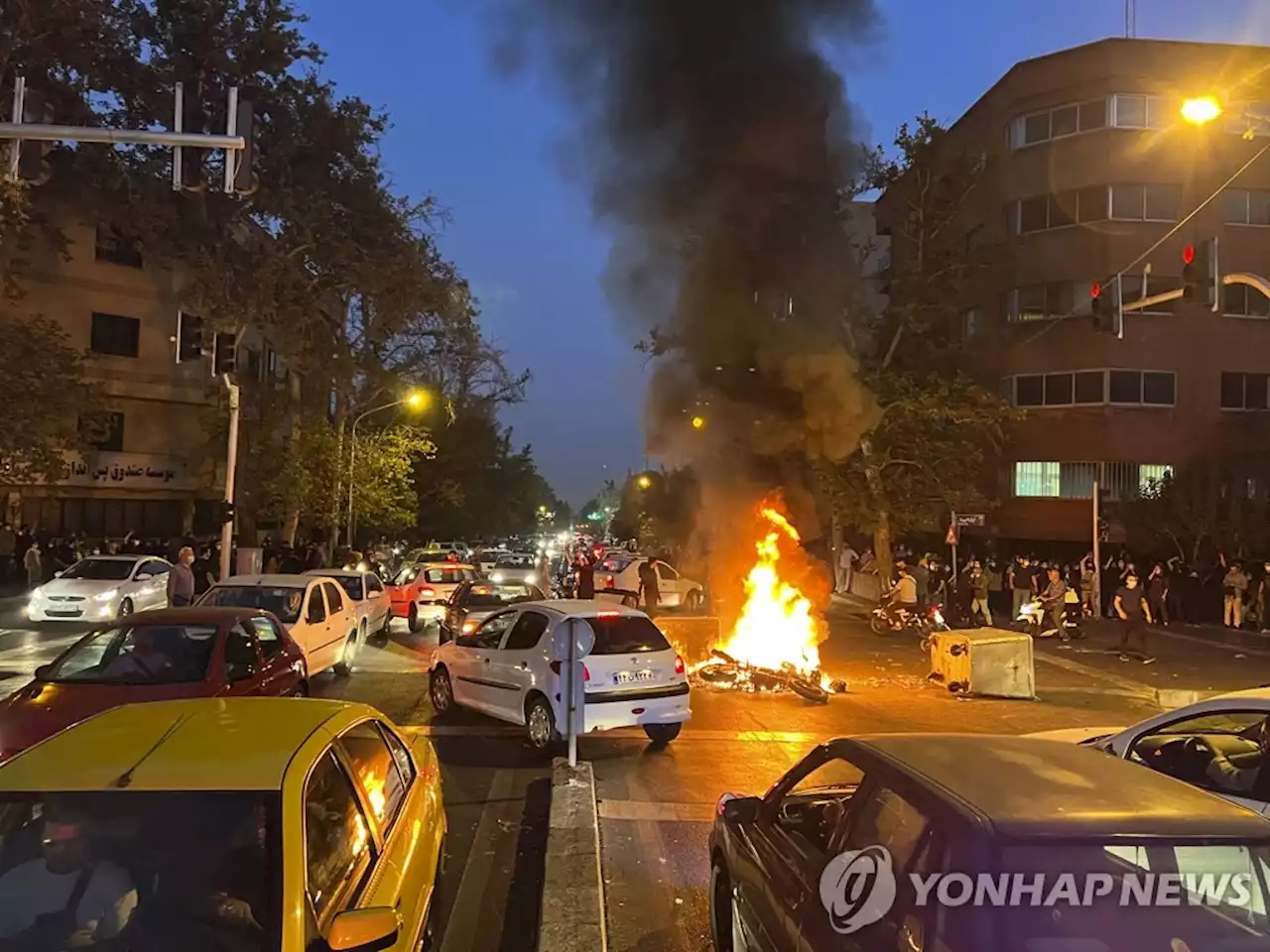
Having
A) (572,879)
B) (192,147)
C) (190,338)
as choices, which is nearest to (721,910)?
(572,879)

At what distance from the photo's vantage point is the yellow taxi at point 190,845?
298 centimetres

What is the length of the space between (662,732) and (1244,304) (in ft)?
96.0

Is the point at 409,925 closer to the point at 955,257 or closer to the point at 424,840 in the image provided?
the point at 424,840

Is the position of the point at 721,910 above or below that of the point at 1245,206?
Answer: below

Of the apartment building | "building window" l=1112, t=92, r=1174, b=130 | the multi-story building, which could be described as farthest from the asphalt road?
"building window" l=1112, t=92, r=1174, b=130

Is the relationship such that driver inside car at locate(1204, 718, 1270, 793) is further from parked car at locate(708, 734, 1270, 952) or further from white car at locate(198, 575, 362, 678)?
white car at locate(198, 575, 362, 678)

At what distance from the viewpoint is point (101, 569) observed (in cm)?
1897

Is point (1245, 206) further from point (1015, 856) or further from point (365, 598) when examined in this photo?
point (1015, 856)

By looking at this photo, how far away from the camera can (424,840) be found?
4461mm

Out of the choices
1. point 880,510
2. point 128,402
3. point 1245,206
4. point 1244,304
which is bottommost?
point 880,510

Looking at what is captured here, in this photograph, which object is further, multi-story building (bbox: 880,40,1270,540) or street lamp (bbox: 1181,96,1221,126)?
multi-story building (bbox: 880,40,1270,540)

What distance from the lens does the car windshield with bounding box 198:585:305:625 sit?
39.4 ft

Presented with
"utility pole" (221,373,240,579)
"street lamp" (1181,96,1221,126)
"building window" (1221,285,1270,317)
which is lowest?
"utility pole" (221,373,240,579)

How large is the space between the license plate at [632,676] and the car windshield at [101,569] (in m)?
13.1
